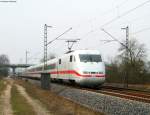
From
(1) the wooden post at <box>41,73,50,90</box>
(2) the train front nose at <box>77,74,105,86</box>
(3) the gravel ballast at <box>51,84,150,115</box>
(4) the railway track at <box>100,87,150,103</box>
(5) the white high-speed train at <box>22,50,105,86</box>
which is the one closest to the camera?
(3) the gravel ballast at <box>51,84,150,115</box>

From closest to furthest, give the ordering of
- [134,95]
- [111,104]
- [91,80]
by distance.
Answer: [111,104]
[134,95]
[91,80]

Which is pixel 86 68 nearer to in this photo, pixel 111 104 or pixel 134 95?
pixel 134 95

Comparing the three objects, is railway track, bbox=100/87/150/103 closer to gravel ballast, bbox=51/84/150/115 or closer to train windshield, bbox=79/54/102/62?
gravel ballast, bbox=51/84/150/115

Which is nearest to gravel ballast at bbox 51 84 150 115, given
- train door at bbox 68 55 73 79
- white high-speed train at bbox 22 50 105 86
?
white high-speed train at bbox 22 50 105 86

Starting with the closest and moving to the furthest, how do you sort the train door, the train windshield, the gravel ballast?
the gravel ballast
the train windshield
the train door

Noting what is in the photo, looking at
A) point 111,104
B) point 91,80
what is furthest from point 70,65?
point 111,104

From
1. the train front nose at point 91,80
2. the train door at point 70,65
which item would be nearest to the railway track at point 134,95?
the train front nose at point 91,80

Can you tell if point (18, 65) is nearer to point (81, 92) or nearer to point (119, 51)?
point (119, 51)

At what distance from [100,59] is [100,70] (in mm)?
1495

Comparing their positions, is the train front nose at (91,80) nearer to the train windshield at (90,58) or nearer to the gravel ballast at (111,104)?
the train windshield at (90,58)

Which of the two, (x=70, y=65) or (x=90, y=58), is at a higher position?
(x=90, y=58)

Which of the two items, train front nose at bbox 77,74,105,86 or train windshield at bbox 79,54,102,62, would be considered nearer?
train front nose at bbox 77,74,105,86

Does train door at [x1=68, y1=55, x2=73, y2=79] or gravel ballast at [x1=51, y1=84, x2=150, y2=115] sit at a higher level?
train door at [x1=68, y1=55, x2=73, y2=79]

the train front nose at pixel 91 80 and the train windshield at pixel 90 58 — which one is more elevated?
the train windshield at pixel 90 58
